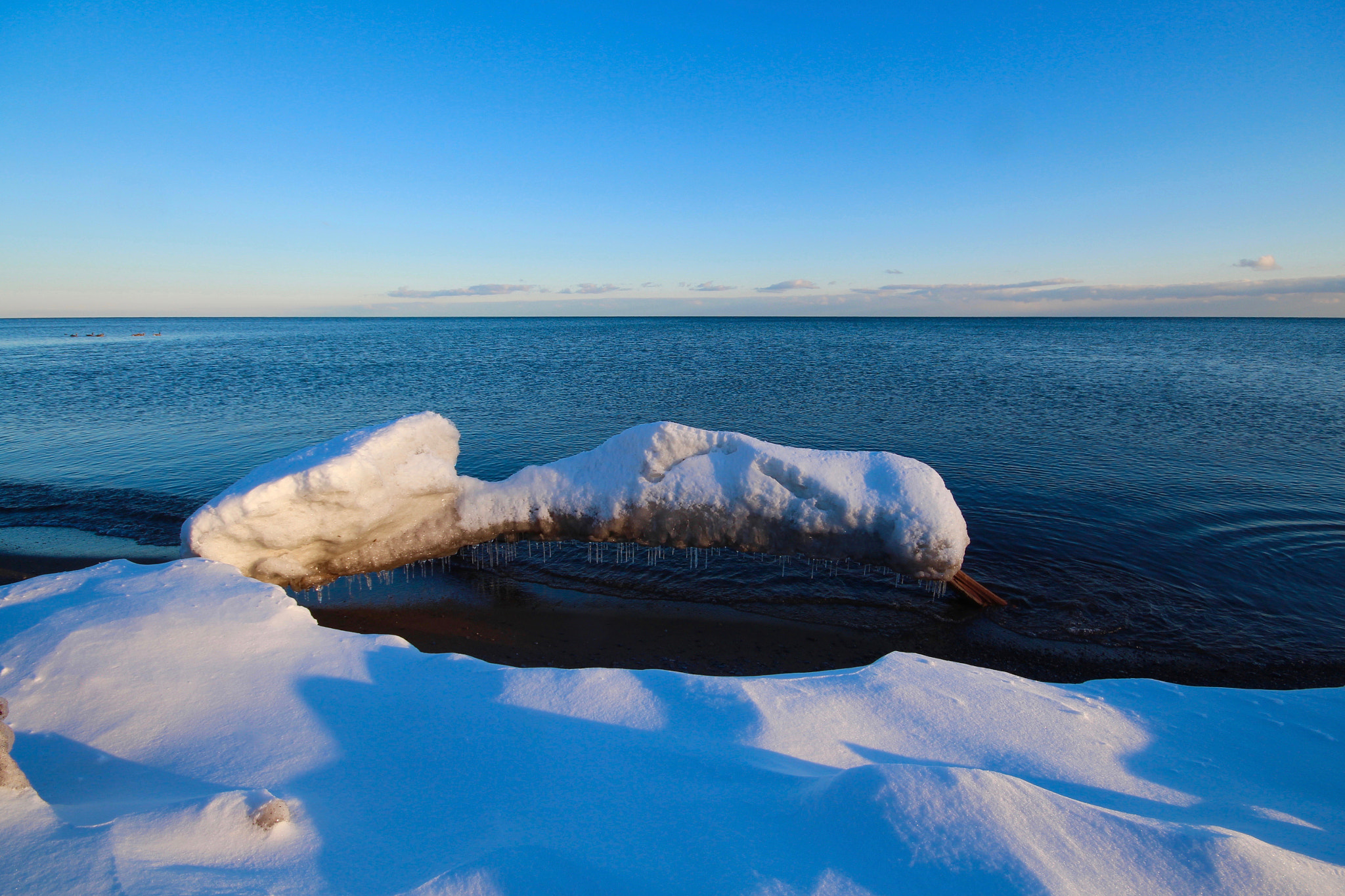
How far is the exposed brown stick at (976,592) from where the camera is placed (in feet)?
37.4

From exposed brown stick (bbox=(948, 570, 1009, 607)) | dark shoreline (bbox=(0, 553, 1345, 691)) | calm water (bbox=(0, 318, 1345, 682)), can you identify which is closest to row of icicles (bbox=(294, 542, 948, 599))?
calm water (bbox=(0, 318, 1345, 682))

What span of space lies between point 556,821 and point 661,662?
18.6 ft

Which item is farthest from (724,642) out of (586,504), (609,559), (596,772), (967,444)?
(967,444)

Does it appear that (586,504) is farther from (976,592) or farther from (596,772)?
(976,592)

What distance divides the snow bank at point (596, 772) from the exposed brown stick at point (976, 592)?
4.22 m

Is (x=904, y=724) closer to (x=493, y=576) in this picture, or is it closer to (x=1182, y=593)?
(x=493, y=576)

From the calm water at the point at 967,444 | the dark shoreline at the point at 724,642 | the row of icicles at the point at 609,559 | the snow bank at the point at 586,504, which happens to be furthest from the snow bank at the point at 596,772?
the calm water at the point at 967,444

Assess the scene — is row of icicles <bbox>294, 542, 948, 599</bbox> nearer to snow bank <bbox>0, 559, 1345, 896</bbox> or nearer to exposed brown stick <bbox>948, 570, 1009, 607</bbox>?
exposed brown stick <bbox>948, 570, 1009, 607</bbox>

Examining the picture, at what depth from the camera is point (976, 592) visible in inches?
453

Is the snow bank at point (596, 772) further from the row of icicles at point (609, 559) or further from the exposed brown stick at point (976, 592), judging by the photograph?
the row of icicles at point (609, 559)

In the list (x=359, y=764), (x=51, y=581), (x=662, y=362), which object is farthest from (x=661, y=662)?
(x=662, y=362)

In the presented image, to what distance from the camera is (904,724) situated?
5.84 metres

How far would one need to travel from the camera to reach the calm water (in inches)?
467

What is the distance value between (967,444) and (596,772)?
22.4 metres
